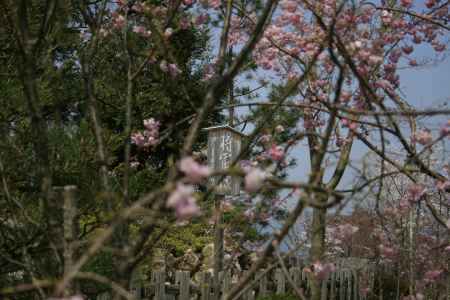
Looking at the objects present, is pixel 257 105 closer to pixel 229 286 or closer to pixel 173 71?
pixel 173 71

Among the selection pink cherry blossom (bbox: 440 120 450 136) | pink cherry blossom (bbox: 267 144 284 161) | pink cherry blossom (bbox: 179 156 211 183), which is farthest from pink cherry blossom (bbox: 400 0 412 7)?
pink cherry blossom (bbox: 179 156 211 183)

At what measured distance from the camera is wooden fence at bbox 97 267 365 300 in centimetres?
540

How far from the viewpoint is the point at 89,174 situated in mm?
5305

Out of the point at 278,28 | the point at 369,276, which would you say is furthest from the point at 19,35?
the point at 369,276

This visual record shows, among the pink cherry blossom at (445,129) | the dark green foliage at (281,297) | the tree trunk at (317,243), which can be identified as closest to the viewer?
the tree trunk at (317,243)

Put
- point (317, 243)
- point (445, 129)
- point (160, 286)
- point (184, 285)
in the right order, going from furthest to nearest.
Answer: point (184, 285) < point (160, 286) < point (317, 243) < point (445, 129)

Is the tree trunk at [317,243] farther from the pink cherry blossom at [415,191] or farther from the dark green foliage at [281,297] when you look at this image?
the dark green foliage at [281,297]

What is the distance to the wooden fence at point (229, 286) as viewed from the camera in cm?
540

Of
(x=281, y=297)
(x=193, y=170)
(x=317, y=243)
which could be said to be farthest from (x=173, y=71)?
(x=281, y=297)

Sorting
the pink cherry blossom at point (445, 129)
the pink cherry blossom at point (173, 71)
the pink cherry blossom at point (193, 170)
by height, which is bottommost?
the pink cherry blossom at point (193, 170)

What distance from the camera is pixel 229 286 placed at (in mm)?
5523

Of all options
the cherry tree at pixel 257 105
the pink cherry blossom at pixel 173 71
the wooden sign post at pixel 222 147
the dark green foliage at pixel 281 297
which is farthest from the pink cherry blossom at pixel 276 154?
the dark green foliage at pixel 281 297

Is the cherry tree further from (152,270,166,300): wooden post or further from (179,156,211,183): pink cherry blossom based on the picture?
(152,270,166,300): wooden post

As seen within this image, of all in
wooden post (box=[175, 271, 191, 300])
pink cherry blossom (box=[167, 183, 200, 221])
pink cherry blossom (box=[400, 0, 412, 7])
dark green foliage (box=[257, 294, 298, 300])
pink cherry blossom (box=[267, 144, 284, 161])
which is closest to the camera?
pink cherry blossom (box=[167, 183, 200, 221])
